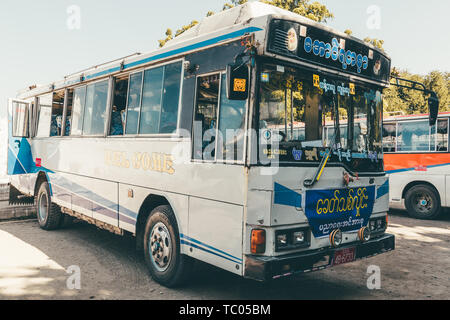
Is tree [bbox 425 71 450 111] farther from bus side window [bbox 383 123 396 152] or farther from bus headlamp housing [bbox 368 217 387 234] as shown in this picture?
bus headlamp housing [bbox 368 217 387 234]

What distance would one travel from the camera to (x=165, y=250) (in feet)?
17.5

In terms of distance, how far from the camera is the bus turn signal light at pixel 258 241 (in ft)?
13.4

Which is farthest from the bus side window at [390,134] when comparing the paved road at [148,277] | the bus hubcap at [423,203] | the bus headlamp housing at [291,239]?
the bus headlamp housing at [291,239]

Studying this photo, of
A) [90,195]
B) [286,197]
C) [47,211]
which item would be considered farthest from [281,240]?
[47,211]

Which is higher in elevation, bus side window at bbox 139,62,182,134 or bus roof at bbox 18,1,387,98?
bus roof at bbox 18,1,387,98

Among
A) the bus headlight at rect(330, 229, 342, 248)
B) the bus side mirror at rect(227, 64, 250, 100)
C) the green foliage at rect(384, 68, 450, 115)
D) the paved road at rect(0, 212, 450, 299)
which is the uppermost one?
the green foliage at rect(384, 68, 450, 115)

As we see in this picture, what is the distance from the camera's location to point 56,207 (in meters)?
8.86

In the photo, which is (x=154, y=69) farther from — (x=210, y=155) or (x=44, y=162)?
(x=44, y=162)

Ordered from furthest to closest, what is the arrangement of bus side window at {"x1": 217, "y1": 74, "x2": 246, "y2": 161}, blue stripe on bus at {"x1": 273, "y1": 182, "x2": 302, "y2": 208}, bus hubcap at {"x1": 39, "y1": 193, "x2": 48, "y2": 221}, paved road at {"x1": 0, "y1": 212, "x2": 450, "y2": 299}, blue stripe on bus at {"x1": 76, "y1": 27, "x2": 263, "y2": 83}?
bus hubcap at {"x1": 39, "y1": 193, "x2": 48, "y2": 221} < paved road at {"x1": 0, "y1": 212, "x2": 450, "y2": 299} < blue stripe on bus at {"x1": 76, "y1": 27, "x2": 263, "y2": 83} < bus side window at {"x1": 217, "y1": 74, "x2": 246, "y2": 161} < blue stripe on bus at {"x1": 273, "y1": 182, "x2": 302, "y2": 208}

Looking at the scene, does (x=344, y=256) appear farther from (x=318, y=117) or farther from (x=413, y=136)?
(x=413, y=136)

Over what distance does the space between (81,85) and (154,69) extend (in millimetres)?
2728

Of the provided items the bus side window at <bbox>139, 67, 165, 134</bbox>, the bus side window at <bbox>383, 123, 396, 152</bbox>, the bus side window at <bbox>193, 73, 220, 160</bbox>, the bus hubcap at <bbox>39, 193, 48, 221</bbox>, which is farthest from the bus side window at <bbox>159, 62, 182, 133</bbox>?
the bus side window at <bbox>383, 123, 396, 152</bbox>

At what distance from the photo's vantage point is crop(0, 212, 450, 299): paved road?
510cm
